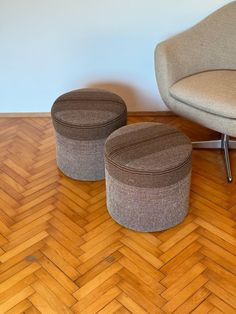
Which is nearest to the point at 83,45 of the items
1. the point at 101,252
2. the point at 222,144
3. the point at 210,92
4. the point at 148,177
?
the point at 210,92

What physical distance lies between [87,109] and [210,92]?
657mm

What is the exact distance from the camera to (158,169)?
5.64 feet

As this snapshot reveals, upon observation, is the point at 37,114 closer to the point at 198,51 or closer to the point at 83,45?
the point at 83,45

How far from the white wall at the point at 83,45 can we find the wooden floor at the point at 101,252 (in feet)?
2.39

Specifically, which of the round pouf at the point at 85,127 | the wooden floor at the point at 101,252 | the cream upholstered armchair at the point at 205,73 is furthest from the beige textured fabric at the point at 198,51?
the wooden floor at the point at 101,252

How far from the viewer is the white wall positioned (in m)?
2.53

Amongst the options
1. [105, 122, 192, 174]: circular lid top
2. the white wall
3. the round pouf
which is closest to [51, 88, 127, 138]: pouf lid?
the round pouf

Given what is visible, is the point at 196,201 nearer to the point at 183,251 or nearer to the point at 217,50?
the point at 183,251

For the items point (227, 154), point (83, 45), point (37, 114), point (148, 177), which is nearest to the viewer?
point (148, 177)

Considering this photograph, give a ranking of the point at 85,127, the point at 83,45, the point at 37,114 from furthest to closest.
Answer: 1. the point at 37,114
2. the point at 83,45
3. the point at 85,127

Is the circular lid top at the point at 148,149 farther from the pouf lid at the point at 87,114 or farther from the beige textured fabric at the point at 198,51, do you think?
the beige textured fabric at the point at 198,51

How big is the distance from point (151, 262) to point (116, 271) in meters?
0.16

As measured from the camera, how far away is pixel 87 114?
2104mm

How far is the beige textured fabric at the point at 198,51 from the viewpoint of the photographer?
2229mm
